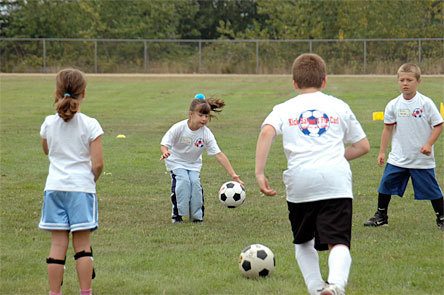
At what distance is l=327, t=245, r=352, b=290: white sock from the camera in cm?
539

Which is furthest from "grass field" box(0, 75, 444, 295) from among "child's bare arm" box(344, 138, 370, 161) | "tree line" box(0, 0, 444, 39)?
"tree line" box(0, 0, 444, 39)

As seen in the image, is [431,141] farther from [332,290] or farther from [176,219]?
[332,290]

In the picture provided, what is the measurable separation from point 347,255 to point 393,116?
12.5 feet

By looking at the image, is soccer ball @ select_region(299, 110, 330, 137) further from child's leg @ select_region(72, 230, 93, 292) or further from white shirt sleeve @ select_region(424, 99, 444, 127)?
white shirt sleeve @ select_region(424, 99, 444, 127)

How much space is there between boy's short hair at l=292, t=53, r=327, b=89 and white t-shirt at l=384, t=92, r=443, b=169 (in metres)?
3.39

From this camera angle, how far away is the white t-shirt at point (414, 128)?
889 centimetres

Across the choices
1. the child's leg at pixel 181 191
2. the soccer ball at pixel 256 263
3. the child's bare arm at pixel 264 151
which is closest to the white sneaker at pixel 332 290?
the child's bare arm at pixel 264 151

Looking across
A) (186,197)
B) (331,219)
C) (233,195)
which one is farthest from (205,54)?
(331,219)

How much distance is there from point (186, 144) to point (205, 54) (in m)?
40.3

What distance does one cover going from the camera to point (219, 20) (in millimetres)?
61344

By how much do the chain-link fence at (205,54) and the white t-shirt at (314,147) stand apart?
4175 centimetres

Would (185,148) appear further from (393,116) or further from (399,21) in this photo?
(399,21)

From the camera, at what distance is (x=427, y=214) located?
31.5ft

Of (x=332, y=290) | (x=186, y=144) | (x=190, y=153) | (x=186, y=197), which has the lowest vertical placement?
(x=186, y=197)
